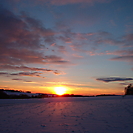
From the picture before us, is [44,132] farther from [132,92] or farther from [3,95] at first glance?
[132,92]

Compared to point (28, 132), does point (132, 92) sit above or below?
above

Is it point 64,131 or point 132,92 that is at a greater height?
point 132,92

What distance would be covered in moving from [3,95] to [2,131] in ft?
142

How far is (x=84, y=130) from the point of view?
25.0ft

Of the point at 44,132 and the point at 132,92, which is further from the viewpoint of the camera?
the point at 132,92

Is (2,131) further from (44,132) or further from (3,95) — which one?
(3,95)

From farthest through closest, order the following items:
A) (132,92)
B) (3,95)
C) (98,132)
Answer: (132,92)
(3,95)
(98,132)

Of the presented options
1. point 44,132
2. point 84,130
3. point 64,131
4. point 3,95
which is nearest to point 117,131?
point 84,130

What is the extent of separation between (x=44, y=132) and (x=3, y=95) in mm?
44242

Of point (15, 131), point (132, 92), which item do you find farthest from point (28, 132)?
point (132, 92)

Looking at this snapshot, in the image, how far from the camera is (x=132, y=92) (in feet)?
165

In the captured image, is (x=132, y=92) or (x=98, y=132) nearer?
(x=98, y=132)

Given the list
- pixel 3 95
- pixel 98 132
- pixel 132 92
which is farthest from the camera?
pixel 132 92

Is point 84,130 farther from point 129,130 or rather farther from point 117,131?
point 129,130
